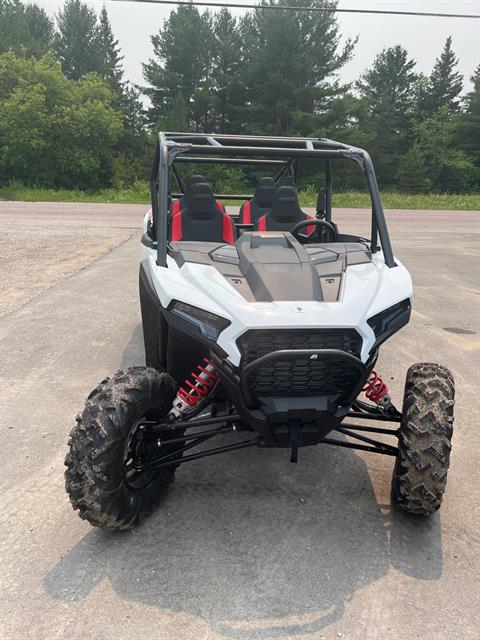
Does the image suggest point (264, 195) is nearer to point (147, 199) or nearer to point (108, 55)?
point (147, 199)

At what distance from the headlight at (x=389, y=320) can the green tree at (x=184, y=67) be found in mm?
36899

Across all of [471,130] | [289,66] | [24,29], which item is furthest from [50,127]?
[471,130]

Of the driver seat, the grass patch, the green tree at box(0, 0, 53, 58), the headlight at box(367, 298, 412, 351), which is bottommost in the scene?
the grass patch

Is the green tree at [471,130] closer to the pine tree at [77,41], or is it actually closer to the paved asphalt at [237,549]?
the pine tree at [77,41]

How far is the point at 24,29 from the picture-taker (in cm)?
4678

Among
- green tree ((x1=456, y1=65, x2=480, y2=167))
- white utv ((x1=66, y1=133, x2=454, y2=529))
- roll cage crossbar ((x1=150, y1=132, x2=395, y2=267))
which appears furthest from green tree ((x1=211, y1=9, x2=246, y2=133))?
white utv ((x1=66, y1=133, x2=454, y2=529))

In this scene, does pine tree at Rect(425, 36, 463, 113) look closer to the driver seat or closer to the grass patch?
the grass patch

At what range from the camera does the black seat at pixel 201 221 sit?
4285 mm

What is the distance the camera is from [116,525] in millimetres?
2359

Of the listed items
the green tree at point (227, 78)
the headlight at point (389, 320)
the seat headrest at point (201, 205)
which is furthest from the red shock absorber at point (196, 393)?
the green tree at point (227, 78)

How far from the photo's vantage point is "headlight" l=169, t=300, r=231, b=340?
2.35m

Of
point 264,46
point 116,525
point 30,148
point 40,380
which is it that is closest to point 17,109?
point 30,148

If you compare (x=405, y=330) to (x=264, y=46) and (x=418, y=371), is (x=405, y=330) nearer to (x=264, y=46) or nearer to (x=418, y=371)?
(x=418, y=371)

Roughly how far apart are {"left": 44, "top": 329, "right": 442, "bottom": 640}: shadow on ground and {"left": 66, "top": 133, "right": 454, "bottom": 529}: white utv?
153 mm
